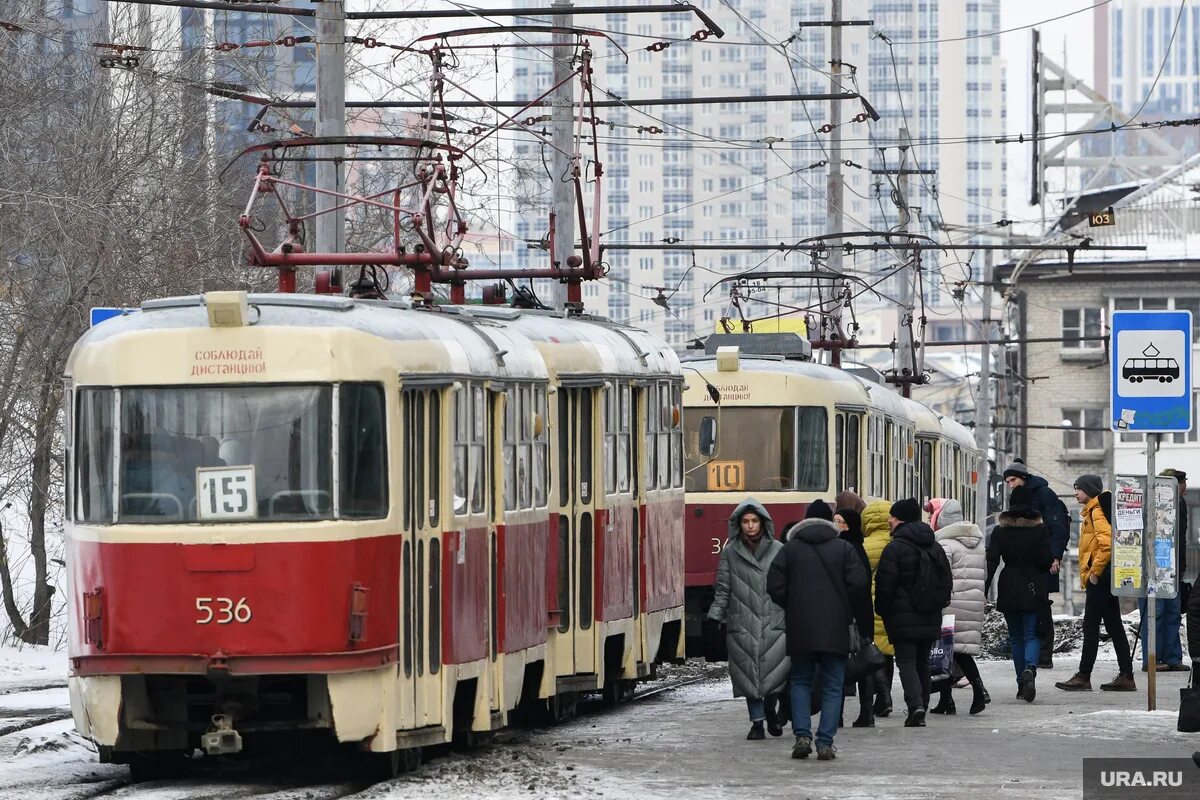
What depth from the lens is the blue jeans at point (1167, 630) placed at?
19.4 m

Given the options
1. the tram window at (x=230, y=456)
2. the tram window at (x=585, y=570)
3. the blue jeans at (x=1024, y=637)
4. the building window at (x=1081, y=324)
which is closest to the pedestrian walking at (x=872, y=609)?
the tram window at (x=585, y=570)

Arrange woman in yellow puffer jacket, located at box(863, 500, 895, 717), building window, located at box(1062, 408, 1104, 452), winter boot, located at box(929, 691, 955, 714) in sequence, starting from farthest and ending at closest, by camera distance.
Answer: building window, located at box(1062, 408, 1104, 452) < winter boot, located at box(929, 691, 955, 714) < woman in yellow puffer jacket, located at box(863, 500, 895, 717)

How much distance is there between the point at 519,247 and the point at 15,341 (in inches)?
6576

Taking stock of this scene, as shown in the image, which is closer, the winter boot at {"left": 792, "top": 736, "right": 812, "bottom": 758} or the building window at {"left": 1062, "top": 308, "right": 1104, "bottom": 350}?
the winter boot at {"left": 792, "top": 736, "right": 812, "bottom": 758}

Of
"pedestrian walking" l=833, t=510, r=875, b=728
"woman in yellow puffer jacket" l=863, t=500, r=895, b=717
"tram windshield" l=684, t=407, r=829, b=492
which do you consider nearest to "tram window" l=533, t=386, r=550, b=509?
"pedestrian walking" l=833, t=510, r=875, b=728

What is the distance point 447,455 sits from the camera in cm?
1315

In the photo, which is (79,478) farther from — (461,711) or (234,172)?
(234,172)

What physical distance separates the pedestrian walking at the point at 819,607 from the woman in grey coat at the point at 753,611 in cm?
84

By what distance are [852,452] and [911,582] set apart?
25.5 ft

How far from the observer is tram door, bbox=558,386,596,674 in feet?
52.4

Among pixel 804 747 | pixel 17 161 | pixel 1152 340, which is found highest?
pixel 17 161

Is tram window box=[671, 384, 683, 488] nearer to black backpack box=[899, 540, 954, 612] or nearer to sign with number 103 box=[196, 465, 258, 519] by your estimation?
black backpack box=[899, 540, 954, 612]

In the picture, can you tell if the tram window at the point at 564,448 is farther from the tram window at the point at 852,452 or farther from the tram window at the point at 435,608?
the tram window at the point at 852,452

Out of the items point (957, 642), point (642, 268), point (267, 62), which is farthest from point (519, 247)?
point (957, 642)
